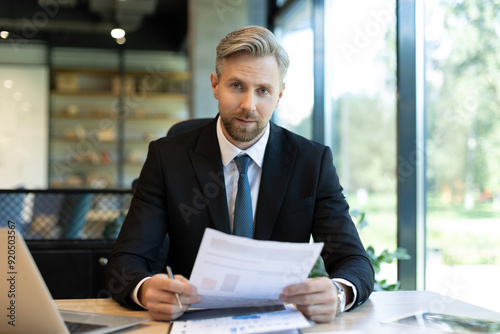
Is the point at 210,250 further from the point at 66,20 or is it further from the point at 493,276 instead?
the point at 66,20

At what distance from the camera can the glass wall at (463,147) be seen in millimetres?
2148

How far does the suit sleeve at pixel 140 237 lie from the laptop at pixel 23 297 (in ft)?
0.84

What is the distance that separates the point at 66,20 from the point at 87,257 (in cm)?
543

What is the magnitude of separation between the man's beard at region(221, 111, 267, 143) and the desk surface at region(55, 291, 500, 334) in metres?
0.57

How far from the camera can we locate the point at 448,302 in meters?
1.40

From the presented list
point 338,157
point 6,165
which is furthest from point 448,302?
point 6,165

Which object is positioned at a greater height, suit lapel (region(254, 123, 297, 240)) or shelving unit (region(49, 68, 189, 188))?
shelving unit (region(49, 68, 189, 188))

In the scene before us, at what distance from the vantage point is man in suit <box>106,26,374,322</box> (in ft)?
5.20

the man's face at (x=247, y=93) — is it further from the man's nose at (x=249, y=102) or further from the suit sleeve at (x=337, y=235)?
the suit sleeve at (x=337, y=235)

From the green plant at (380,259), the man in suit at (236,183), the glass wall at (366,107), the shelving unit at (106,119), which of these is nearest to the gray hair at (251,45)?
the man in suit at (236,183)

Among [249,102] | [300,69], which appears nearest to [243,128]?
[249,102]

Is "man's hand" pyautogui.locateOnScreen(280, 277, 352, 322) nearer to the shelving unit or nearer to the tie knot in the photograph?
the tie knot
